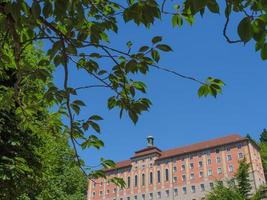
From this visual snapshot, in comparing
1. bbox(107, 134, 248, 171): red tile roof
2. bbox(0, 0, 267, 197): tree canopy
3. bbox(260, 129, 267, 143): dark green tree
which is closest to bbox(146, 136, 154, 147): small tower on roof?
bbox(107, 134, 248, 171): red tile roof

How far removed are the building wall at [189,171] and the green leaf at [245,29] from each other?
7819 cm

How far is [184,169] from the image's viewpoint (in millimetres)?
89938

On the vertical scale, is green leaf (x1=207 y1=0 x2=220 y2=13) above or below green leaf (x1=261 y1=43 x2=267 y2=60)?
above

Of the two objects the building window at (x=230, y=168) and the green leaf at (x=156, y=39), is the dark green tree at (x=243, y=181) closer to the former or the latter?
the green leaf at (x=156, y=39)

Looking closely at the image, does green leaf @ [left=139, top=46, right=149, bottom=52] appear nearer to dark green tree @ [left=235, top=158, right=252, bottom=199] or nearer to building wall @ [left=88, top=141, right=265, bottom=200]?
dark green tree @ [left=235, top=158, right=252, bottom=199]

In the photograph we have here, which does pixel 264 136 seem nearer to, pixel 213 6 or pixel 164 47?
pixel 164 47

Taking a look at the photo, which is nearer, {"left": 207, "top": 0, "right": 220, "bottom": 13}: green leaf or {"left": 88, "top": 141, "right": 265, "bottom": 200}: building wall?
{"left": 207, "top": 0, "right": 220, "bottom": 13}: green leaf

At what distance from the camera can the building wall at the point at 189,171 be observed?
3258 inches

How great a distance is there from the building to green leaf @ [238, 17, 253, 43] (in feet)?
257

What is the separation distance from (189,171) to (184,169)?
188 centimetres

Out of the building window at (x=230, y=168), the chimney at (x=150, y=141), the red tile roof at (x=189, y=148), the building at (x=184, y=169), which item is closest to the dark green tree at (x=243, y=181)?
the building at (x=184, y=169)

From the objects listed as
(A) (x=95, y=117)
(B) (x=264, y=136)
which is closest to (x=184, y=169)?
(B) (x=264, y=136)

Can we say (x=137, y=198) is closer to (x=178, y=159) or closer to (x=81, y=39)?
(x=178, y=159)

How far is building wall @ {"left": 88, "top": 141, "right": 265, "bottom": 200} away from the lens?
3258 inches
